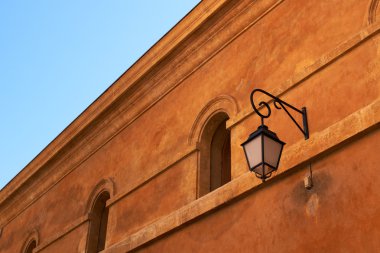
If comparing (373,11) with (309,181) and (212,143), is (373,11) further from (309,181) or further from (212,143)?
(212,143)

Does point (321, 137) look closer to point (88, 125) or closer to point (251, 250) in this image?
point (251, 250)

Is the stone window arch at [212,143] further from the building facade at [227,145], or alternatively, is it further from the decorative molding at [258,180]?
the decorative molding at [258,180]

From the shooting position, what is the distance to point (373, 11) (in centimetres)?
649

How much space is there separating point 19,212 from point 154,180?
6.25 metres

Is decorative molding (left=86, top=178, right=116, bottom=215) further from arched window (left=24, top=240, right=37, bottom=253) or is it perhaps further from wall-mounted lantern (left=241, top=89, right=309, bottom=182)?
wall-mounted lantern (left=241, top=89, right=309, bottom=182)

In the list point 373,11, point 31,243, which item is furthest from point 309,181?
point 31,243

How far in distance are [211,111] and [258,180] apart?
1.96 meters

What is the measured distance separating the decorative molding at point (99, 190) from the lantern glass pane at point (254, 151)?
15.8 ft

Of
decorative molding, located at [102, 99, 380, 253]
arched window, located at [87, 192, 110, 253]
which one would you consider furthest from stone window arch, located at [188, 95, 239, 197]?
arched window, located at [87, 192, 110, 253]

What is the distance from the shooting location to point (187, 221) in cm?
770

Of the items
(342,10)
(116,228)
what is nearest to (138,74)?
(116,228)

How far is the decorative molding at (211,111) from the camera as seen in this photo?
803cm

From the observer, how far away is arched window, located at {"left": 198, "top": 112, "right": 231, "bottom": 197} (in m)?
8.23

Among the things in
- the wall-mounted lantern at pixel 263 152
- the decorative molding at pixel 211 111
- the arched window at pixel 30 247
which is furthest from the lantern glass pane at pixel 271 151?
the arched window at pixel 30 247
